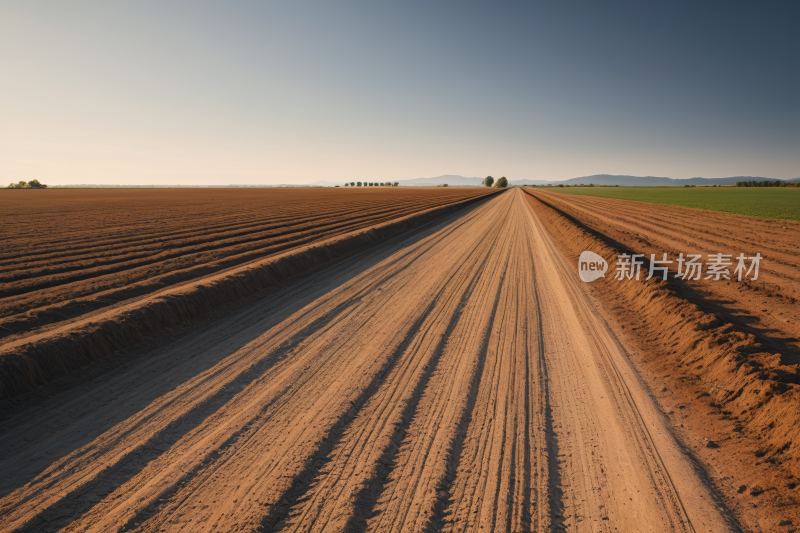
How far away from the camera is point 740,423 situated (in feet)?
11.5

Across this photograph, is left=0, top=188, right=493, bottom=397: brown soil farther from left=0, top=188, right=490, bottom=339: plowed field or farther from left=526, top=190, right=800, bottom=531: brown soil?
left=526, top=190, right=800, bottom=531: brown soil

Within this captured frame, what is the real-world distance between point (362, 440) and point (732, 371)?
4.46 meters

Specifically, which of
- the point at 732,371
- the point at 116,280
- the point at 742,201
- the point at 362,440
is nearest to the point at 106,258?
the point at 116,280

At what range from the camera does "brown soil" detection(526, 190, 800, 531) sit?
2.83 metres

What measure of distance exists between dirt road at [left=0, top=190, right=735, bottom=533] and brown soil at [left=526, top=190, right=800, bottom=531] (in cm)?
29

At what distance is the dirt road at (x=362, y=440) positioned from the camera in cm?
256

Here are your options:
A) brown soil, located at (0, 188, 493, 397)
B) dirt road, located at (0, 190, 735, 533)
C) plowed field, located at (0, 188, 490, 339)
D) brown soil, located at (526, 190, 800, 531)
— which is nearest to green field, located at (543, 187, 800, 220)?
brown soil, located at (526, 190, 800, 531)

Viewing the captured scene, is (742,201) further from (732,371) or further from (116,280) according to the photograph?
(116,280)

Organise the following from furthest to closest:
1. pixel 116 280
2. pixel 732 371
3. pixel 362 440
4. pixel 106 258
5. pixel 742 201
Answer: pixel 742 201, pixel 106 258, pixel 116 280, pixel 732 371, pixel 362 440

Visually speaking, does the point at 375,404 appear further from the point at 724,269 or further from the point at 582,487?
the point at 724,269

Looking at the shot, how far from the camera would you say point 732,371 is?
416 centimetres

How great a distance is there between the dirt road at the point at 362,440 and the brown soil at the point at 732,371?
288mm

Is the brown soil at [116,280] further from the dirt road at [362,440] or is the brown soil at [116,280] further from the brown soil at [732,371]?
the brown soil at [732,371]

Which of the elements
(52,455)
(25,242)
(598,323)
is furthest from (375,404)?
(25,242)
